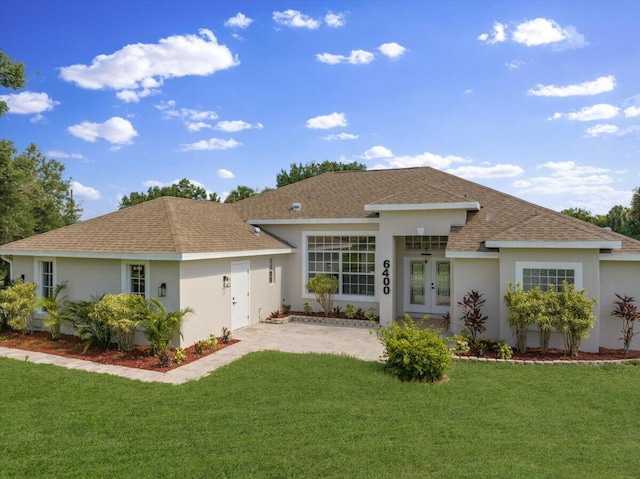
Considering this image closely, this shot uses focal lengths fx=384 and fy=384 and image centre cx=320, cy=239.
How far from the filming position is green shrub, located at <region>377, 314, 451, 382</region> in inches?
340

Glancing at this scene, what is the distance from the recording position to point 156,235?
12.2m

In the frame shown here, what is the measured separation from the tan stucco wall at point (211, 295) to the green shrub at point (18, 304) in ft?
18.9

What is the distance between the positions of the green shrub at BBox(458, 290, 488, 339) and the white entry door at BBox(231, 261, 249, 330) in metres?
7.70

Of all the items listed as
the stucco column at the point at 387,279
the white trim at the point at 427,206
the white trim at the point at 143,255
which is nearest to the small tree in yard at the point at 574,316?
the white trim at the point at 427,206

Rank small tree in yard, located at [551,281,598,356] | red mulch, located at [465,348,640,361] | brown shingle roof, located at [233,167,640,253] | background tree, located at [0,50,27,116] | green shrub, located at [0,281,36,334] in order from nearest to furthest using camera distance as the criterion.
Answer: small tree in yard, located at [551,281,598,356] < red mulch, located at [465,348,640,361] < brown shingle roof, located at [233,167,640,253] < green shrub, located at [0,281,36,334] < background tree, located at [0,50,27,116]

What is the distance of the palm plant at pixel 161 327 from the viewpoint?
33.5 ft

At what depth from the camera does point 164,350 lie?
10.1 metres

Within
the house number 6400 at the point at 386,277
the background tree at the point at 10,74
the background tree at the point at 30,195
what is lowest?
the house number 6400 at the point at 386,277

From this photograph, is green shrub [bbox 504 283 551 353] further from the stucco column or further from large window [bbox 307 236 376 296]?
large window [bbox 307 236 376 296]

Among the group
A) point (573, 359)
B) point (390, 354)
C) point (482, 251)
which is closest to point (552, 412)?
point (390, 354)

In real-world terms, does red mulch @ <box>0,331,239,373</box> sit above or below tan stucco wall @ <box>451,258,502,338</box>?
below

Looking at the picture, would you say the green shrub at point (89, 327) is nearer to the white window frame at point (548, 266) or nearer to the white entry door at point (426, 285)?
the white entry door at point (426, 285)

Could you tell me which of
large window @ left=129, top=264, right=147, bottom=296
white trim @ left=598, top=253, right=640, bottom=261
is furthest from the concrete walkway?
white trim @ left=598, top=253, right=640, bottom=261

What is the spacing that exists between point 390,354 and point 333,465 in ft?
13.9
